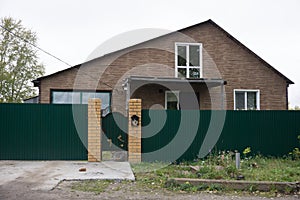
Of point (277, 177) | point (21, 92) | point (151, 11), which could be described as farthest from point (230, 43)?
point (21, 92)

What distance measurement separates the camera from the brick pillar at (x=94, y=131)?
953 centimetres

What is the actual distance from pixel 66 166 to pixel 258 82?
10998 millimetres

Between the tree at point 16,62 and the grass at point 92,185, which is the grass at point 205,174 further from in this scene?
the tree at point 16,62

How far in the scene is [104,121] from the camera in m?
9.84

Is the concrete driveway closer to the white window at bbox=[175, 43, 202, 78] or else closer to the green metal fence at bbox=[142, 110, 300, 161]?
the green metal fence at bbox=[142, 110, 300, 161]

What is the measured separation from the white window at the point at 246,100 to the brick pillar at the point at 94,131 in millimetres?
8560

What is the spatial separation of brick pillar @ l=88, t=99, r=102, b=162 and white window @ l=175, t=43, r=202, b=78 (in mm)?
6586

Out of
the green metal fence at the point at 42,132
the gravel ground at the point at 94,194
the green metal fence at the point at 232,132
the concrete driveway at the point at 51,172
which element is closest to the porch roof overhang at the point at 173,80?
the green metal fence at the point at 232,132

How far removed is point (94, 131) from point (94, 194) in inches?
153

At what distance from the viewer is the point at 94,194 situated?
584 cm

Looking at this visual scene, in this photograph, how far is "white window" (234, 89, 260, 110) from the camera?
16031mm

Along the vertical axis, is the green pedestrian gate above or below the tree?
below

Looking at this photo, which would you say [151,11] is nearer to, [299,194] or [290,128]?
[290,128]

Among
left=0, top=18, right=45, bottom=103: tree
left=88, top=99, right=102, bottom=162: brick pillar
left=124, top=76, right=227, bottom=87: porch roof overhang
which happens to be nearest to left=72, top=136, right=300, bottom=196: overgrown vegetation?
left=88, top=99, right=102, bottom=162: brick pillar
